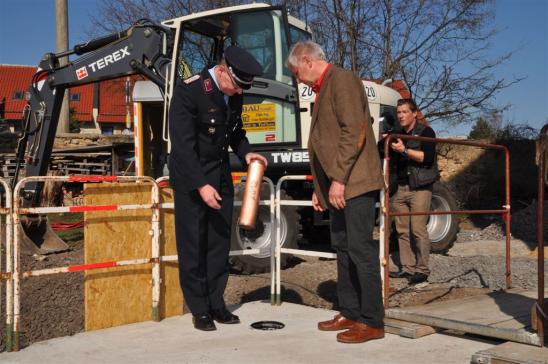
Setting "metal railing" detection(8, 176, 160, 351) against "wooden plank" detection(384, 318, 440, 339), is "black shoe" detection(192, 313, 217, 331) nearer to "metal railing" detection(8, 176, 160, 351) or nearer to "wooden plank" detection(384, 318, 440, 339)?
"metal railing" detection(8, 176, 160, 351)

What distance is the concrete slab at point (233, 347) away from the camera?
4156 mm

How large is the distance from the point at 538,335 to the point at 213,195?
2317 millimetres

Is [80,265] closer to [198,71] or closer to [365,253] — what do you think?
[365,253]

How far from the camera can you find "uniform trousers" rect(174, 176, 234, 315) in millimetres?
4828

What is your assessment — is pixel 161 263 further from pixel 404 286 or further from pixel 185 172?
pixel 404 286

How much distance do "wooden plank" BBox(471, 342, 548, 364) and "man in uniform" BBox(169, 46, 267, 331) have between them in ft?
6.46

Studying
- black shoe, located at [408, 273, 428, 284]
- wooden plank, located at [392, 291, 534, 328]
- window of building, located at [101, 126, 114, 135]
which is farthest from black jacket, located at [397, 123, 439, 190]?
window of building, located at [101, 126, 114, 135]

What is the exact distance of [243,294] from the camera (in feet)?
24.7

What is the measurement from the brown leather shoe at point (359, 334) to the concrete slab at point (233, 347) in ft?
0.16

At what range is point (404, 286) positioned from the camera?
24.5 feet

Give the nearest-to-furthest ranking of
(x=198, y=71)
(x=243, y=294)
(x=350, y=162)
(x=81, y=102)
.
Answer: (x=350, y=162), (x=243, y=294), (x=198, y=71), (x=81, y=102)

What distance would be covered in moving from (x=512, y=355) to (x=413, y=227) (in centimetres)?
338

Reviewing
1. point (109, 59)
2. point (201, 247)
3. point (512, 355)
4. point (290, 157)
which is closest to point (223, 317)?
point (201, 247)

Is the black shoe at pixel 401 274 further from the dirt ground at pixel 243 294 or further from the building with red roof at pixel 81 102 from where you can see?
the building with red roof at pixel 81 102
